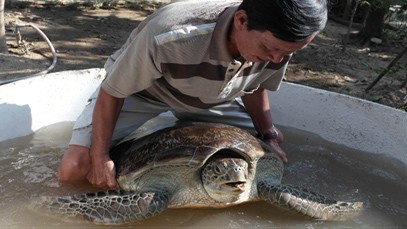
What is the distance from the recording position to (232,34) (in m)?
1.73

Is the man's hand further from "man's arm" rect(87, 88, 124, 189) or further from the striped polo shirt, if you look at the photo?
the striped polo shirt

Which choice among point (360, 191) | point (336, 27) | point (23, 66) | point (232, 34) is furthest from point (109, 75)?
point (336, 27)

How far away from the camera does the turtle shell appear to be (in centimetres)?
203

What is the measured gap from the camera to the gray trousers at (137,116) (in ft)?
7.22

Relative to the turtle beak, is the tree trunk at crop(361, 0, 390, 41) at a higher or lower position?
lower

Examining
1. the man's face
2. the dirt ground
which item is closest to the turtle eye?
the man's face

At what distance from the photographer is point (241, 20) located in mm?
1587

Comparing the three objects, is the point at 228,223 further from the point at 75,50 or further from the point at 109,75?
the point at 75,50

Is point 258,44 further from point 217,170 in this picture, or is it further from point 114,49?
point 114,49

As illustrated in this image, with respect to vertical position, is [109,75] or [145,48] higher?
[145,48]

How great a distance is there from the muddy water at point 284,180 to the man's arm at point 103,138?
5.4 inches

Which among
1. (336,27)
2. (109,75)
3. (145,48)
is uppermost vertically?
(145,48)

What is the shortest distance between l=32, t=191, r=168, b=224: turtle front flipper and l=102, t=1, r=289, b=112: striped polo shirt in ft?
1.31

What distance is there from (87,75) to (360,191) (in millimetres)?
1488
